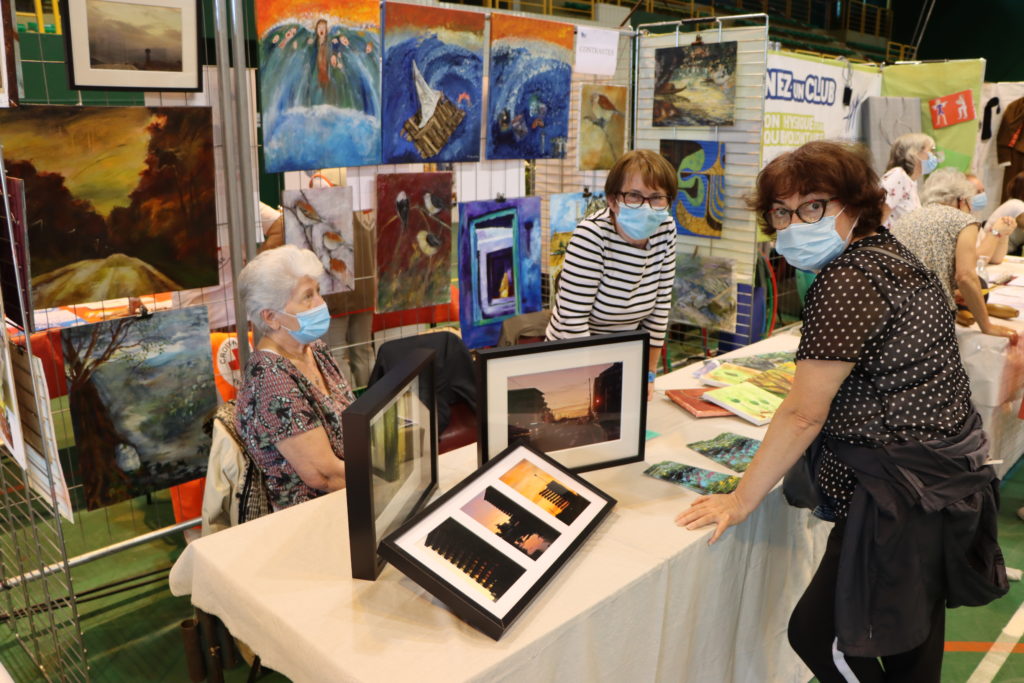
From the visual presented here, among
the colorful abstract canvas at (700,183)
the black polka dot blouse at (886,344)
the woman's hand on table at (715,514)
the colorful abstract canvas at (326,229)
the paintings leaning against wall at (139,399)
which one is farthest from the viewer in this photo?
the colorful abstract canvas at (700,183)

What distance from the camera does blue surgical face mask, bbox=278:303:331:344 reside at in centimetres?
216

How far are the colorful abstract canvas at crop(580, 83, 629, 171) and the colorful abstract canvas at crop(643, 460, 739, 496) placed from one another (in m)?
2.08

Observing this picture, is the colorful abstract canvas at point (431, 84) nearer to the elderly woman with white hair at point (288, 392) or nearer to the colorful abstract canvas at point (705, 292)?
the elderly woman with white hair at point (288, 392)

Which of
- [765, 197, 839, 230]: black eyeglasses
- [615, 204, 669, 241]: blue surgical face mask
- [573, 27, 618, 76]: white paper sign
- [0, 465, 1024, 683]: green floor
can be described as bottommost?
[0, 465, 1024, 683]: green floor

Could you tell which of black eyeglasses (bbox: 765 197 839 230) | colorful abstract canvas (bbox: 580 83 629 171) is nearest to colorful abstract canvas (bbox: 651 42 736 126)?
colorful abstract canvas (bbox: 580 83 629 171)

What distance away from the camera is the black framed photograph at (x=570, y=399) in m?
1.79

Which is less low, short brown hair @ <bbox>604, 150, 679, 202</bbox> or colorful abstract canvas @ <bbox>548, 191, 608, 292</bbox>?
short brown hair @ <bbox>604, 150, 679, 202</bbox>

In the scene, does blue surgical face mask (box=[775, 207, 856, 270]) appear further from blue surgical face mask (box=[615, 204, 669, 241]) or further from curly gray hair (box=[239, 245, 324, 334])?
curly gray hair (box=[239, 245, 324, 334])

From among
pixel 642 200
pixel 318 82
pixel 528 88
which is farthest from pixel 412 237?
pixel 642 200

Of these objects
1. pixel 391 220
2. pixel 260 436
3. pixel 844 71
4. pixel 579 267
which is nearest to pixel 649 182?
pixel 579 267

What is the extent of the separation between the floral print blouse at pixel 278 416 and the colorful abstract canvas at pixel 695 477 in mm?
799

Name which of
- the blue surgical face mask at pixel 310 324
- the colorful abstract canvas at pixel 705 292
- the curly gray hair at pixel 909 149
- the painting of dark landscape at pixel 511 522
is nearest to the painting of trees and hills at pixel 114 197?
the blue surgical face mask at pixel 310 324

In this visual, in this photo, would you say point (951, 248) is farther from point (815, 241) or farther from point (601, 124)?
point (815, 241)

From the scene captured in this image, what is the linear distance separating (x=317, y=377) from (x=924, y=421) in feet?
5.07
